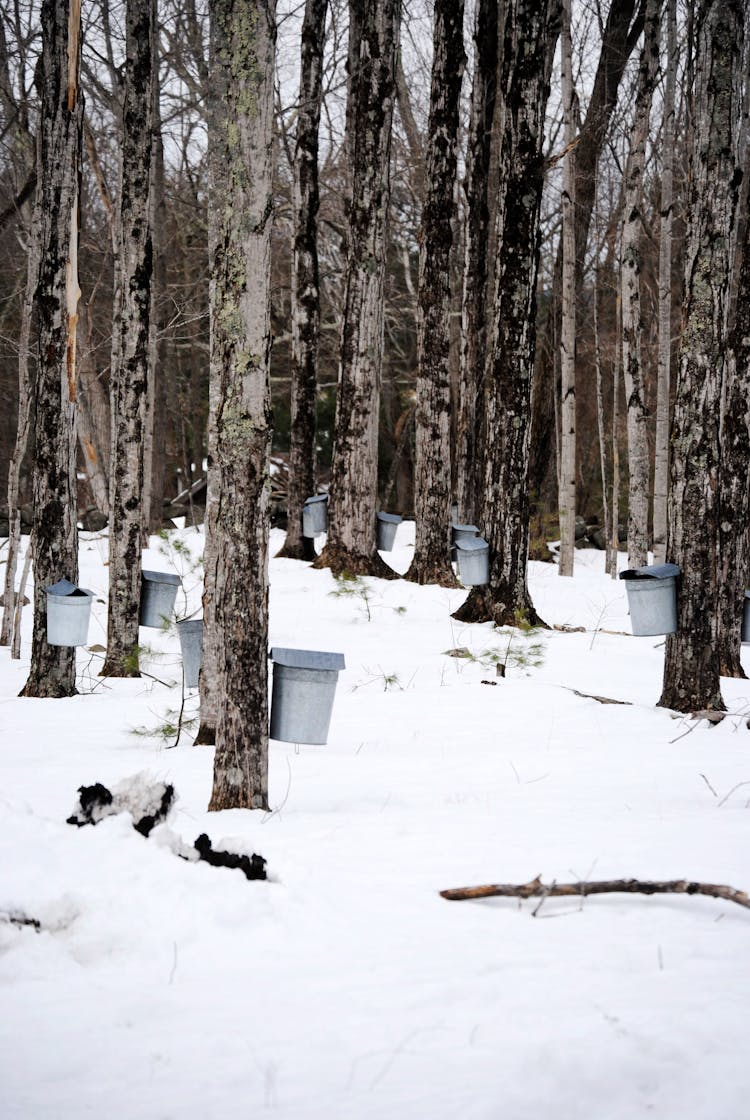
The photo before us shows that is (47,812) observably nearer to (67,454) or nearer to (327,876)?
(327,876)

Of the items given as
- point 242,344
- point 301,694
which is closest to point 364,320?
point 242,344

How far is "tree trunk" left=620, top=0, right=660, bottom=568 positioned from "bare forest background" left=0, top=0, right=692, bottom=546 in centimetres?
58

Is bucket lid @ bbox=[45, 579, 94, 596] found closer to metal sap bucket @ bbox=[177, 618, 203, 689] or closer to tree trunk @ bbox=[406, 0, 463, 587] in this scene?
metal sap bucket @ bbox=[177, 618, 203, 689]

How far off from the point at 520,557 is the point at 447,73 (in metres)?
5.67

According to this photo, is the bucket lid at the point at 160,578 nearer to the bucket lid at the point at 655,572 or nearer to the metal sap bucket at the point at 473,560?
the metal sap bucket at the point at 473,560

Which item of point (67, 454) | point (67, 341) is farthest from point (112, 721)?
point (67, 341)

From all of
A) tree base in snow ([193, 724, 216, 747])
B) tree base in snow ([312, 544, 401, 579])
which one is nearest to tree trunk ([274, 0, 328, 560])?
tree base in snow ([312, 544, 401, 579])

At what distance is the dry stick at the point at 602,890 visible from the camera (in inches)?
107

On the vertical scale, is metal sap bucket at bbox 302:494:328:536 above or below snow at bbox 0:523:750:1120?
above

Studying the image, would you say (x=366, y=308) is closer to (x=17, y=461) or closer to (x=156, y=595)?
(x=17, y=461)

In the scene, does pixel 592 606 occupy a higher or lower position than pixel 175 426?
lower

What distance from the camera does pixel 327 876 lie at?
3016mm

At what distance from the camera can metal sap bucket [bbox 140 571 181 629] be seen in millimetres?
6687

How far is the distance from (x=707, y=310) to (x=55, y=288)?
433cm
